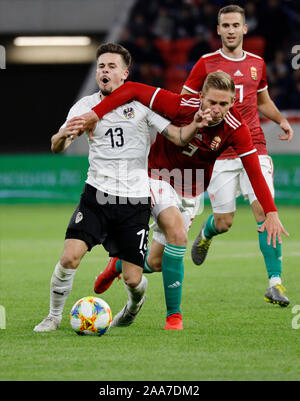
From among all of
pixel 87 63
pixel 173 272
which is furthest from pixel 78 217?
pixel 87 63

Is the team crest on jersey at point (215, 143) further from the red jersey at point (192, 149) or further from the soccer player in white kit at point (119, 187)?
the soccer player in white kit at point (119, 187)

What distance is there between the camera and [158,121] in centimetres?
589

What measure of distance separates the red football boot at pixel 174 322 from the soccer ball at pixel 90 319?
0.45m

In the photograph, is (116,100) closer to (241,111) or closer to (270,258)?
(241,111)

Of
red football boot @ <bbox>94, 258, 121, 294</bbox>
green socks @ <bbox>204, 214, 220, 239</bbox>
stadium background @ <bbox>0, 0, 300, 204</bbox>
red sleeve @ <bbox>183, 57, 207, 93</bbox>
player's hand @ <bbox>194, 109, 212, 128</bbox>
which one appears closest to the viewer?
player's hand @ <bbox>194, 109, 212, 128</bbox>

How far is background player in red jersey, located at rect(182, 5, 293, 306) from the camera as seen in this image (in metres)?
7.09

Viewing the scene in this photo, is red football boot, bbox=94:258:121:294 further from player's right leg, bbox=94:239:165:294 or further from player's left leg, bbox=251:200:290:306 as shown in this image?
player's left leg, bbox=251:200:290:306

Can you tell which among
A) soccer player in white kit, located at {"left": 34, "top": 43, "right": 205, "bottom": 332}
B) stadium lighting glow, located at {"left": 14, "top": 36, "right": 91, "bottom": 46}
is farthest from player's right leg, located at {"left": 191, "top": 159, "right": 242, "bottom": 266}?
stadium lighting glow, located at {"left": 14, "top": 36, "right": 91, "bottom": 46}

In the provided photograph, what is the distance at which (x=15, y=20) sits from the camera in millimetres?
25016

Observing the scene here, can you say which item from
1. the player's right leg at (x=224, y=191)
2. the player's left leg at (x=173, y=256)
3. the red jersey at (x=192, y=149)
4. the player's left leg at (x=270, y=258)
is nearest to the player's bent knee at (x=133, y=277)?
the player's left leg at (x=173, y=256)

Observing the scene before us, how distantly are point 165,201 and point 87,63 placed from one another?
74.9ft

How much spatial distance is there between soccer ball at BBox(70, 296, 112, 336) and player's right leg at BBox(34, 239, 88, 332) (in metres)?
0.17

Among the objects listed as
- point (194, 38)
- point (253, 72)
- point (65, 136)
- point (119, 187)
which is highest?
point (194, 38)
